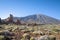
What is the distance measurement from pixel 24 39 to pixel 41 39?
2.34 meters

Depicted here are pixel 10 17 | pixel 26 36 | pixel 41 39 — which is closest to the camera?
pixel 41 39

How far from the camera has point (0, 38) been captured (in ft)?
50.7

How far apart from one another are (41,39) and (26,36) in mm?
2919

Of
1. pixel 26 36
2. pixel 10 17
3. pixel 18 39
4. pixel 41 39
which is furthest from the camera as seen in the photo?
pixel 10 17

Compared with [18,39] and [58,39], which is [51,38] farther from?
[18,39]

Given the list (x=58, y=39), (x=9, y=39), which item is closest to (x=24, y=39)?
(x=9, y=39)

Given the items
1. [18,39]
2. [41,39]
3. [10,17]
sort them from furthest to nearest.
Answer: [10,17] → [18,39] → [41,39]

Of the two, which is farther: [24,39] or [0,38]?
[24,39]

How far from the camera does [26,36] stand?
1750cm

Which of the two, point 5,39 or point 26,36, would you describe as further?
point 26,36

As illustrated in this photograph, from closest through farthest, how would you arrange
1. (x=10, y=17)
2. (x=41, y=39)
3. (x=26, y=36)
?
(x=41, y=39) < (x=26, y=36) < (x=10, y=17)

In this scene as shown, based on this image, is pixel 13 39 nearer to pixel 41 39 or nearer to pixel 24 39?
pixel 24 39

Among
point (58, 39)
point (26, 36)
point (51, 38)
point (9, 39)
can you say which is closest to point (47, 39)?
point (51, 38)

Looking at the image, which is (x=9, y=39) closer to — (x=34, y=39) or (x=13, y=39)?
(x=13, y=39)
